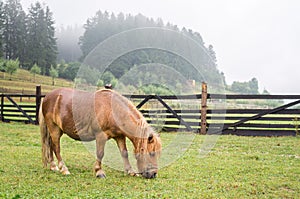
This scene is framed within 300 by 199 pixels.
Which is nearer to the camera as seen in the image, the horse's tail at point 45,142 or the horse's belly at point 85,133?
the horse's belly at point 85,133

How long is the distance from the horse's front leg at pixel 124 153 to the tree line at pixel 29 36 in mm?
55985

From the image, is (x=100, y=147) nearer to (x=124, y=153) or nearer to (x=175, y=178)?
(x=124, y=153)

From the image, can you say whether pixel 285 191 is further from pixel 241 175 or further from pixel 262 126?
pixel 262 126

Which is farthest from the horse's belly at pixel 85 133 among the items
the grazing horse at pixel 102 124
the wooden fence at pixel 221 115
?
the wooden fence at pixel 221 115

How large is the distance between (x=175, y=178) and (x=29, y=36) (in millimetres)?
63986

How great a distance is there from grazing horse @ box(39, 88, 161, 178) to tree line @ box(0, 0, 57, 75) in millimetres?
55311

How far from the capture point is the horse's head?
5.09 metres

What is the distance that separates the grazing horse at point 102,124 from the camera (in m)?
5.18

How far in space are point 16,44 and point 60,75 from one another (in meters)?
13.8

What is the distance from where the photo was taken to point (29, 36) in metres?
63.3

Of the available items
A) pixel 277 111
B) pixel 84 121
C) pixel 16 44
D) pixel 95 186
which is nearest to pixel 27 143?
pixel 84 121

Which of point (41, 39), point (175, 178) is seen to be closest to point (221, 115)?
Result: point (175, 178)

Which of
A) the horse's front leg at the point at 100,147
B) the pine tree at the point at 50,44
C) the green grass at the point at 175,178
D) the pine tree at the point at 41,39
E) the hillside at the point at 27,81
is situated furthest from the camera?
the pine tree at the point at 50,44

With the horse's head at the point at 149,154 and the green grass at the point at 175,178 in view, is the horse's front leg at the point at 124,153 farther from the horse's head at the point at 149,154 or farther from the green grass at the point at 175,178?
the horse's head at the point at 149,154
